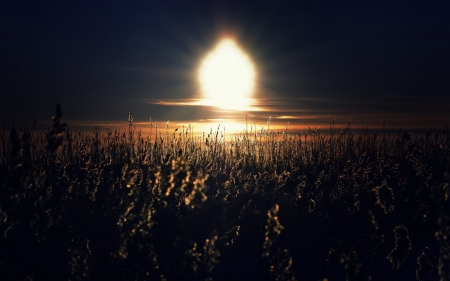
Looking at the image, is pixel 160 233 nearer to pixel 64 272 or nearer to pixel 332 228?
pixel 64 272

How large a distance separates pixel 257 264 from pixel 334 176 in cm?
385

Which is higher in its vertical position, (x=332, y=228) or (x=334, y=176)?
(x=334, y=176)

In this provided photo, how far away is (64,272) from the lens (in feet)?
27.8

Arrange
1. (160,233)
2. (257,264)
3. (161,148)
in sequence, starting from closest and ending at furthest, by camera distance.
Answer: (257,264) < (160,233) < (161,148)

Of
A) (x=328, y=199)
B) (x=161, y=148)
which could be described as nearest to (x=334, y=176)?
(x=328, y=199)

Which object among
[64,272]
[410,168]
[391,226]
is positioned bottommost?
[64,272]

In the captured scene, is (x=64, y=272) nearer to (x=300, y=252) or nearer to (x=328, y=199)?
(x=300, y=252)

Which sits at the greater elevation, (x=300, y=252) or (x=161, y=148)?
(x=161, y=148)

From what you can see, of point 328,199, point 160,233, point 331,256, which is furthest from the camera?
point 328,199

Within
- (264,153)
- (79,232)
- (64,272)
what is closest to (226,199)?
(79,232)

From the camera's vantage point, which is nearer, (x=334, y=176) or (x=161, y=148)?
(x=334, y=176)

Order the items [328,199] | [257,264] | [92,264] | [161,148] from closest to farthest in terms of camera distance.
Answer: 1. [92,264]
2. [257,264]
3. [328,199]
4. [161,148]

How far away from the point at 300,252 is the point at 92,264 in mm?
3810

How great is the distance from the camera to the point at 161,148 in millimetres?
15492
